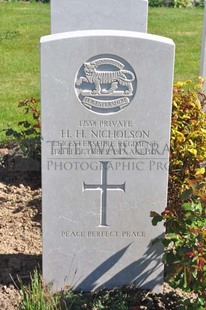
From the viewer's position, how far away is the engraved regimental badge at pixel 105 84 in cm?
394

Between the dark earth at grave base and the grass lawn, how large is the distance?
38.3 inches

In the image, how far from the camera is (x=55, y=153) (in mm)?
4090

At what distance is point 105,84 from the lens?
398 cm

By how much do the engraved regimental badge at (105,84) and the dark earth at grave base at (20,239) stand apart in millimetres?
1185

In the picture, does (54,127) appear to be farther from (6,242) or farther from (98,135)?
(6,242)

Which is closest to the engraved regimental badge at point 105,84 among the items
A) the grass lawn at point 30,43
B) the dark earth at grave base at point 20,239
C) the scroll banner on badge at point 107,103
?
the scroll banner on badge at point 107,103

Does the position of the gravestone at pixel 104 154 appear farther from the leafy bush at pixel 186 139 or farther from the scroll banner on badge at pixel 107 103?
the leafy bush at pixel 186 139

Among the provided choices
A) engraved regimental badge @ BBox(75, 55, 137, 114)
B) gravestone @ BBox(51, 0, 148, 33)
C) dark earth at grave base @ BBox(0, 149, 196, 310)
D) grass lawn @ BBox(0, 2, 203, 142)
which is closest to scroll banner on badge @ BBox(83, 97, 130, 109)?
engraved regimental badge @ BBox(75, 55, 137, 114)

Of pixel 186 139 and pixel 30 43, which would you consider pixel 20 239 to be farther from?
→ pixel 30 43

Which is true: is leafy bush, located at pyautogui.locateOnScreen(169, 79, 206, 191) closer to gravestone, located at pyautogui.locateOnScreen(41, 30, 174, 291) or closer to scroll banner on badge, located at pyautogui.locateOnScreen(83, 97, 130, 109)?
gravestone, located at pyautogui.locateOnScreen(41, 30, 174, 291)

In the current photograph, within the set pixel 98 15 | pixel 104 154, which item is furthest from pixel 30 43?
pixel 104 154

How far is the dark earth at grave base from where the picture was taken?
14.1ft

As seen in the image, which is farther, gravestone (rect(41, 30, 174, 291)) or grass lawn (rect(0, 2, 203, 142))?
grass lawn (rect(0, 2, 203, 142))

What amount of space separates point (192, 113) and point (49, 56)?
5.94 ft
